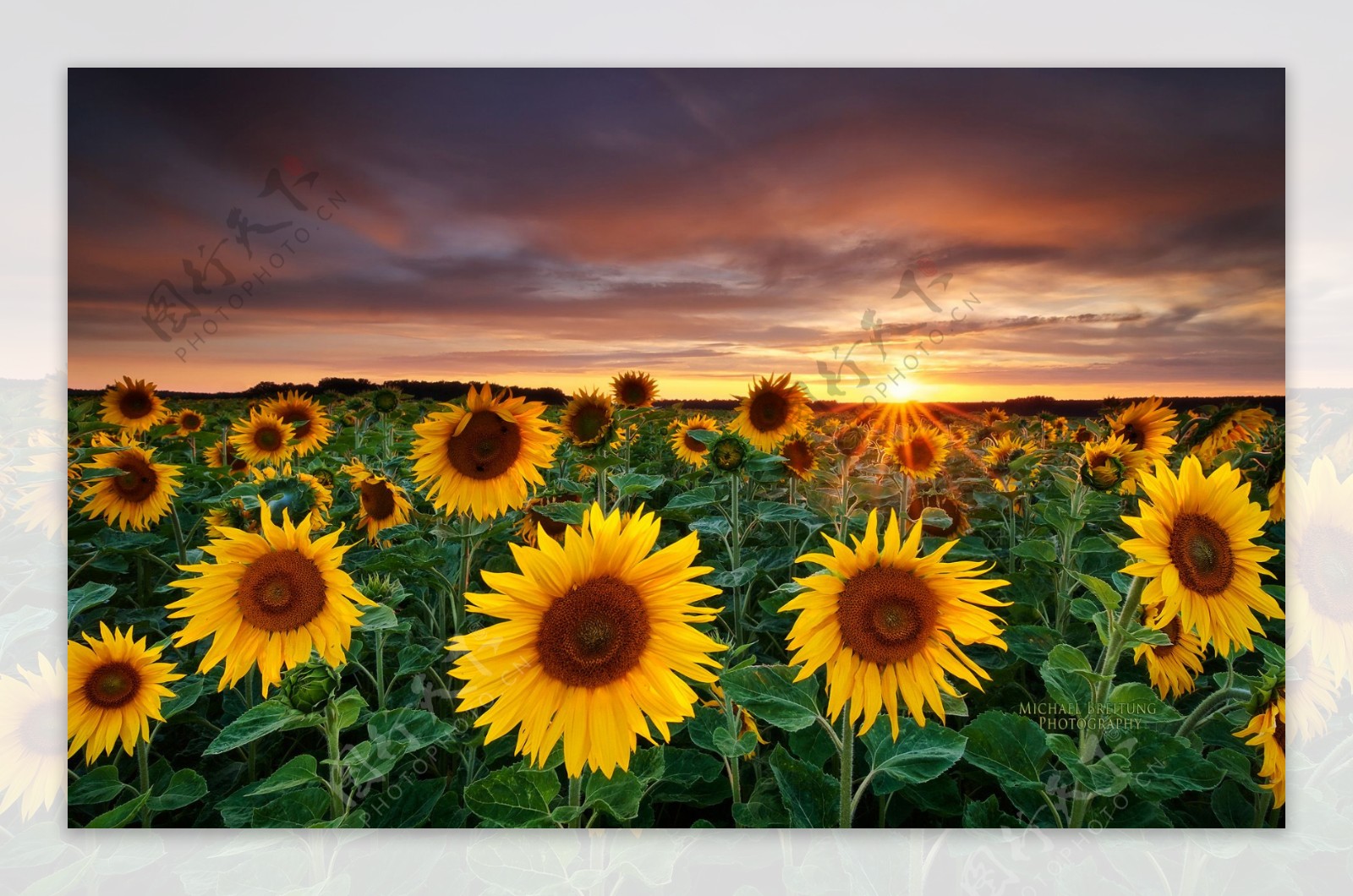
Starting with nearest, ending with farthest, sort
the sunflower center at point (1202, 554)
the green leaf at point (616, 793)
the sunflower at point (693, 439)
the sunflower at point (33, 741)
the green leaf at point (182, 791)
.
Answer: the green leaf at point (616, 793)
the sunflower center at point (1202, 554)
the green leaf at point (182, 791)
the sunflower at point (33, 741)
the sunflower at point (693, 439)

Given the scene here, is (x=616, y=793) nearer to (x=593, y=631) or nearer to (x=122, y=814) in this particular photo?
(x=593, y=631)

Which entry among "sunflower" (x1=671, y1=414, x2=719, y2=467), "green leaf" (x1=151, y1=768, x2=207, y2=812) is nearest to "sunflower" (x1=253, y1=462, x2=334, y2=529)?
"green leaf" (x1=151, y1=768, x2=207, y2=812)

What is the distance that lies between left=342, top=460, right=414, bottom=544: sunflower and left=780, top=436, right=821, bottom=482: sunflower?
3.00ft

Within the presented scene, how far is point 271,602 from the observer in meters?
2.04

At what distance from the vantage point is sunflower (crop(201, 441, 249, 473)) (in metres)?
2.34

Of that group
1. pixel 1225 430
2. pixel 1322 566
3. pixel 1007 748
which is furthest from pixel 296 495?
pixel 1322 566

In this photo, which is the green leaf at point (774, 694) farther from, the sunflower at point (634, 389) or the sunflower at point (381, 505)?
the sunflower at point (381, 505)

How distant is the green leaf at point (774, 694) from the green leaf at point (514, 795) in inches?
16.0

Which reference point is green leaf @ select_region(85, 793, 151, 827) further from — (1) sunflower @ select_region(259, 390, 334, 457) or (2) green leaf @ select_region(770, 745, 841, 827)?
(2) green leaf @ select_region(770, 745, 841, 827)

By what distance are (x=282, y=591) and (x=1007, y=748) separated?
158 centimetres

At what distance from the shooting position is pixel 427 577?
2.18 metres

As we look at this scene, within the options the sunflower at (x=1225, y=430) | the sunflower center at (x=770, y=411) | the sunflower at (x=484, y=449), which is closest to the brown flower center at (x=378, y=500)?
the sunflower at (x=484, y=449)

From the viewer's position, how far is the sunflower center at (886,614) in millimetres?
1813

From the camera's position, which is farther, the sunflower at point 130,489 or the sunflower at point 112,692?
the sunflower at point 130,489
